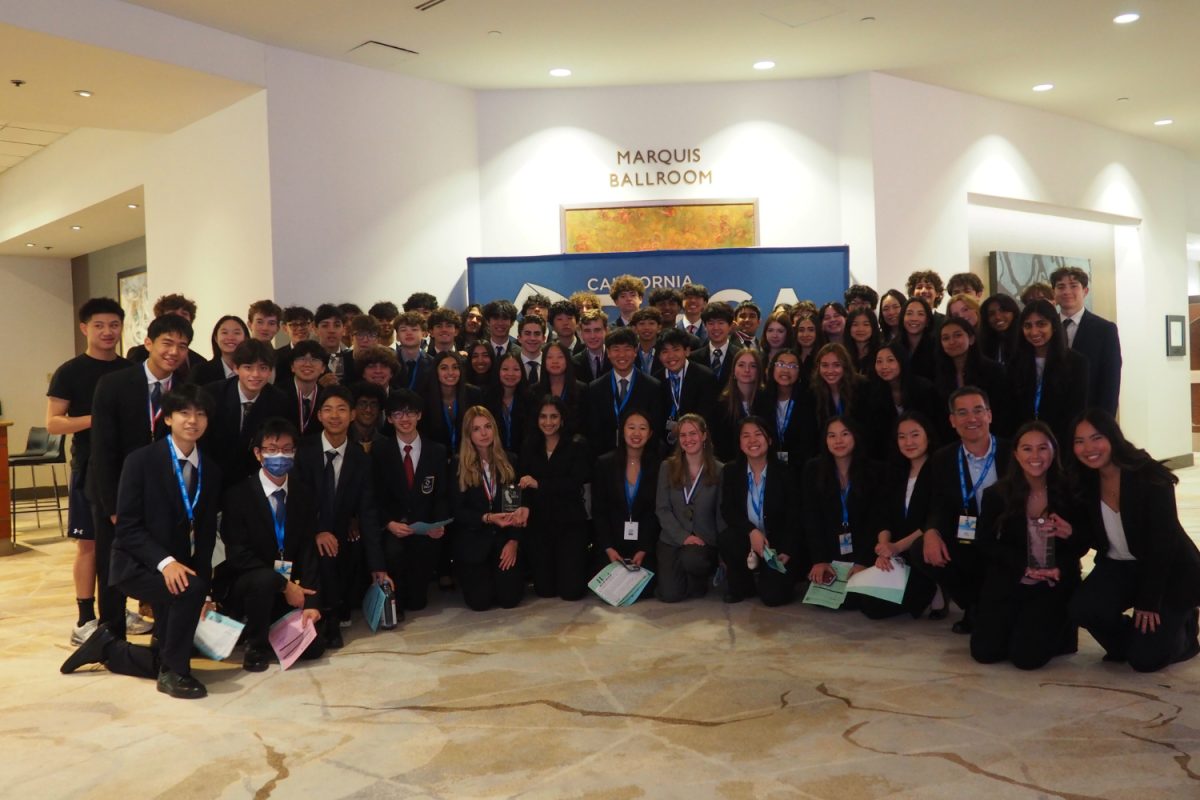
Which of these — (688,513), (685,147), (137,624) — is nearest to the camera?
(137,624)

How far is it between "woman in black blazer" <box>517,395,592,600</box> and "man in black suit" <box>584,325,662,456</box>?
0.26 metres

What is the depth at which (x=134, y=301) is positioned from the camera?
1133cm

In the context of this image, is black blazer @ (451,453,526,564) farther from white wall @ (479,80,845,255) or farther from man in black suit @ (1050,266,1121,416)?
white wall @ (479,80,845,255)

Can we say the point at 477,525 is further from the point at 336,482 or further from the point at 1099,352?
the point at 1099,352

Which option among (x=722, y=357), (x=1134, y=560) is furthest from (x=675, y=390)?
(x=1134, y=560)

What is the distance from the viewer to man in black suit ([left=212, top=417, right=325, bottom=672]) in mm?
4285

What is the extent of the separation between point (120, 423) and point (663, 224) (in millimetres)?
5170

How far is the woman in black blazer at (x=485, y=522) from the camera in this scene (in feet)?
17.2

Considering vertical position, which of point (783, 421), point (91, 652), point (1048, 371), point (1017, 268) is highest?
point (1017, 268)

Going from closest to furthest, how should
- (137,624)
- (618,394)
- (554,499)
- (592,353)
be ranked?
(137,624), (554,499), (618,394), (592,353)

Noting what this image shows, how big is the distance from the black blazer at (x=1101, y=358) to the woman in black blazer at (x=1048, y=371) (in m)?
0.37

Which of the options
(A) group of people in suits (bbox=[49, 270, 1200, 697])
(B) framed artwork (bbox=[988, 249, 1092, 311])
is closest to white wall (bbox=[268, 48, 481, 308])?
(A) group of people in suits (bbox=[49, 270, 1200, 697])

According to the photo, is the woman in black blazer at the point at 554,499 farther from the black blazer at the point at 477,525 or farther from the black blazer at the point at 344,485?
the black blazer at the point at 344,485

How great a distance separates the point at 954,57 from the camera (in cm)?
792
